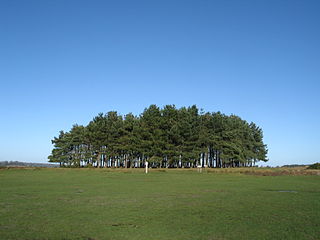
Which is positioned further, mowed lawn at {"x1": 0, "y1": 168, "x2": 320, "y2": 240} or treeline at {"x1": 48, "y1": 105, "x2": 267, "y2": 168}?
treeline at {"x1": 48, "y1": 105, "x2": 267, "y2": 168}

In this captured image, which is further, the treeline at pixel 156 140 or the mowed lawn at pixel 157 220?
the treeline at pixel 156 140

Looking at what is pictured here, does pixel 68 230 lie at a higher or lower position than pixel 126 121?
lower

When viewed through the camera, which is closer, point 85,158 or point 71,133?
point 85,158

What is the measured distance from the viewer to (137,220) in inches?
298

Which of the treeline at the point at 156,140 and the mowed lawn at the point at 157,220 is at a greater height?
the treeline at the point at 156,140

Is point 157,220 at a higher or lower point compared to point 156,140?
lower

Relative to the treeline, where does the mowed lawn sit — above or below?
below

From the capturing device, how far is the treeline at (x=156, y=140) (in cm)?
A: 6725

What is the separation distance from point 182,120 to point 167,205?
58.6 meters

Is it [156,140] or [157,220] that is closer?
[157,220]

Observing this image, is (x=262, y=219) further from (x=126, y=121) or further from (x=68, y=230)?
(x=126, y=121)

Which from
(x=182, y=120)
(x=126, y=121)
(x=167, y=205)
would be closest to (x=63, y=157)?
(x=126, y=121)

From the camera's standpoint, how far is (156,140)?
65.9 metres

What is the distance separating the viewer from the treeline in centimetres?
6725
